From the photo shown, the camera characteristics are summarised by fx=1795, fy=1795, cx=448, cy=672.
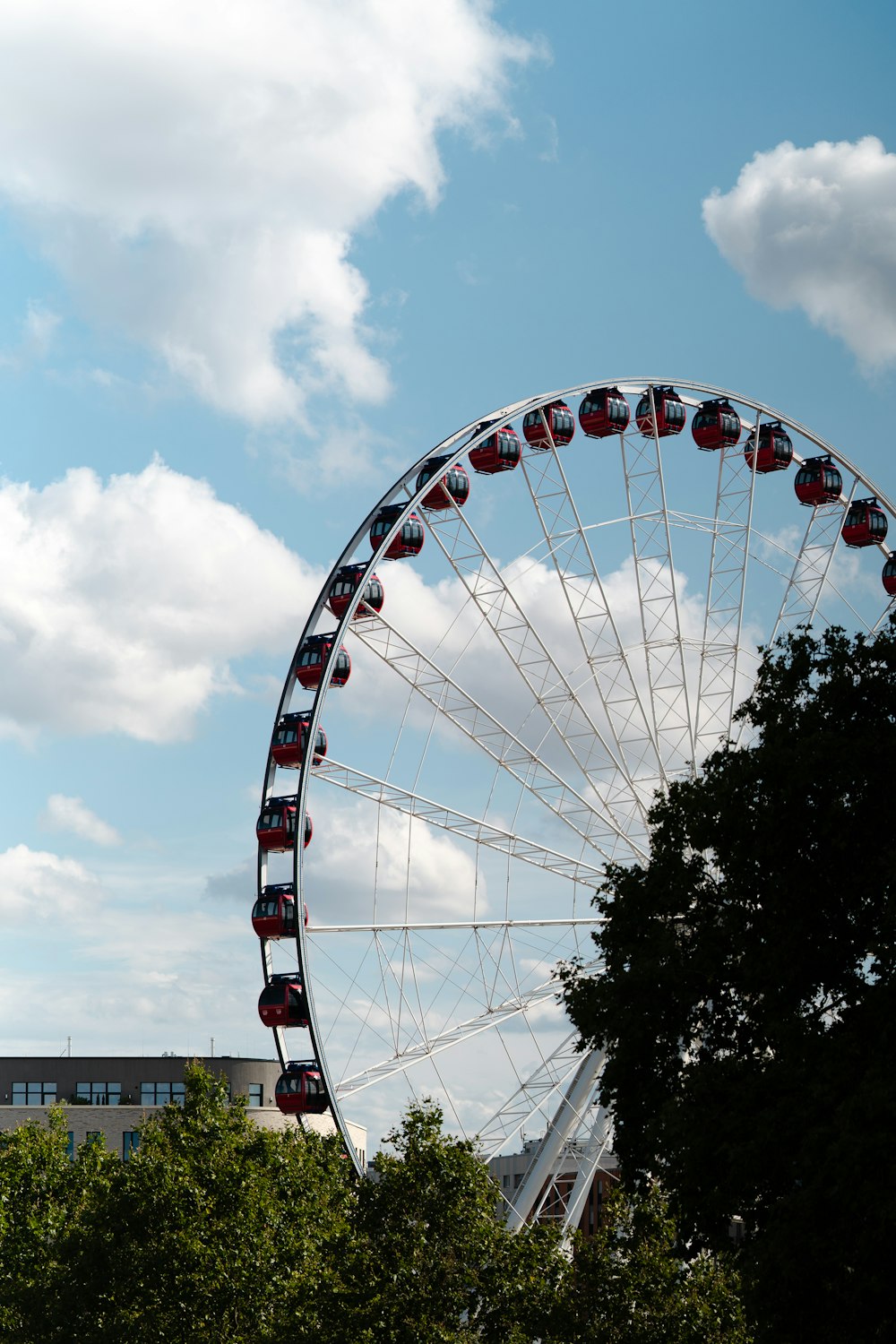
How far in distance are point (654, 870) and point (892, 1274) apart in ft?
27.5

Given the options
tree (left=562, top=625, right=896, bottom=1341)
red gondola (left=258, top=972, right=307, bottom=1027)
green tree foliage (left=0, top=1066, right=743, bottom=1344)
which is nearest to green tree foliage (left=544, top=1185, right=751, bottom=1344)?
green tree foliage (left=0, top=1066, right=743, bottom=1344)

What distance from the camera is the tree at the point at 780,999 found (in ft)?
78.2

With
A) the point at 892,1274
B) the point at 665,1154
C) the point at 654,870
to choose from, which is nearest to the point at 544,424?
the point at 654,870

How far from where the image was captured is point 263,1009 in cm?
5266

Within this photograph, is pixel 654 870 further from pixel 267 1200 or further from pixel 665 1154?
pixel 267 1200

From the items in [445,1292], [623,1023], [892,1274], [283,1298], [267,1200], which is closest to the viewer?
[892,1274]

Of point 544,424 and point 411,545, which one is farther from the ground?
point 544,424

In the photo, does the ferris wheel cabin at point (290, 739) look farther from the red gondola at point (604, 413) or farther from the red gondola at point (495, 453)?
the red gondola at point (604, 413)

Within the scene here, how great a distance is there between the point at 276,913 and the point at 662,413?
69.3 feet

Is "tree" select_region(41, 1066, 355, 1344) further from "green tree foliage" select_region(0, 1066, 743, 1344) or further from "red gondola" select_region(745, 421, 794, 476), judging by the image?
"red gondola" select_region(745, 421, 794, 476)

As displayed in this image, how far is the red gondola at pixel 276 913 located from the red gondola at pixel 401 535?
35.3 feet

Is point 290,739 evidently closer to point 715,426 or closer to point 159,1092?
point 715,426

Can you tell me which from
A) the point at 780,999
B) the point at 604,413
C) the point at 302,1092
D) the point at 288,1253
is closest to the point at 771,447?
the point at 604,413

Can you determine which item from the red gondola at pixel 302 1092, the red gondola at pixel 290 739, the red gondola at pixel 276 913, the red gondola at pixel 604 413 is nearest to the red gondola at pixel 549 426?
the red gondola at pixel 604 413
